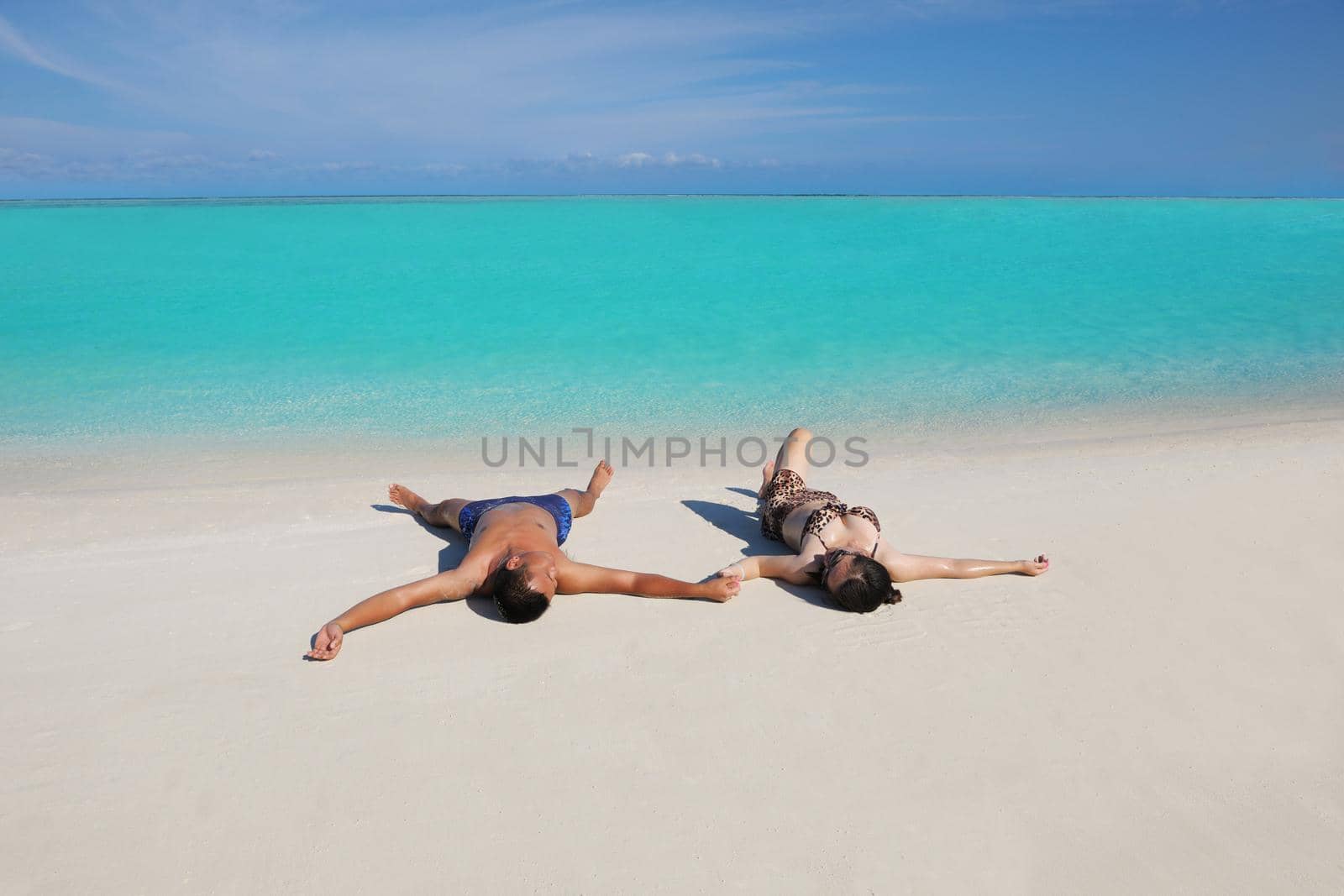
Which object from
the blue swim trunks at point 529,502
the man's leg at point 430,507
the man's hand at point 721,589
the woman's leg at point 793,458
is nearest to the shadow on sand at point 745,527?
the woman's leg at point 793,458

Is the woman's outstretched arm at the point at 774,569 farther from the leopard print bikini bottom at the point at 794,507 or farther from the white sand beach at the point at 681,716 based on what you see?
the leopard print bikini bottom at the point at 794,507

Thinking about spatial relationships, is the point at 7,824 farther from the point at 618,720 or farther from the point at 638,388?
the point at 638,388

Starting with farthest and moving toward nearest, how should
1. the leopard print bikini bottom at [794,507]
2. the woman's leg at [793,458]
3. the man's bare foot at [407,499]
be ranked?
the woman's leg at [793,458] → the man's bare foot at [407,499] → the leopard print bikini bottom at [794,507]

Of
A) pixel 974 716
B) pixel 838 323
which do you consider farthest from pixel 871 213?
pixel 974 716

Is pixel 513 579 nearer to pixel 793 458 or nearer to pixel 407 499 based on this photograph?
pixel 407 499

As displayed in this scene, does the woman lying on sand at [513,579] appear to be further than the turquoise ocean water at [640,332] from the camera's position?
No

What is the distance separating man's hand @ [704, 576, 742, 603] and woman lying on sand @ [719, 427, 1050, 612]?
9 centimetres

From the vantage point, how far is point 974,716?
3.81m

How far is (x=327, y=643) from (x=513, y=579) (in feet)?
3.30

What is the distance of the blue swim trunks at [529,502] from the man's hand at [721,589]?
123 cm

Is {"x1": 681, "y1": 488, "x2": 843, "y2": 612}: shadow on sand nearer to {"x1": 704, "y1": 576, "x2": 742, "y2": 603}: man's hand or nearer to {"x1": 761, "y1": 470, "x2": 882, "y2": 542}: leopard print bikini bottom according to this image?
{"x1": 761, "y1": 470, "x2": 882, "y2": 542}: leopard print bikini bottom

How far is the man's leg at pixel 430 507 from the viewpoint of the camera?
232 inches

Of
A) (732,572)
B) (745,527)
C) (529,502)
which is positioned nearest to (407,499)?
(529,502)

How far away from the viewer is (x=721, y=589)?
189 inches
